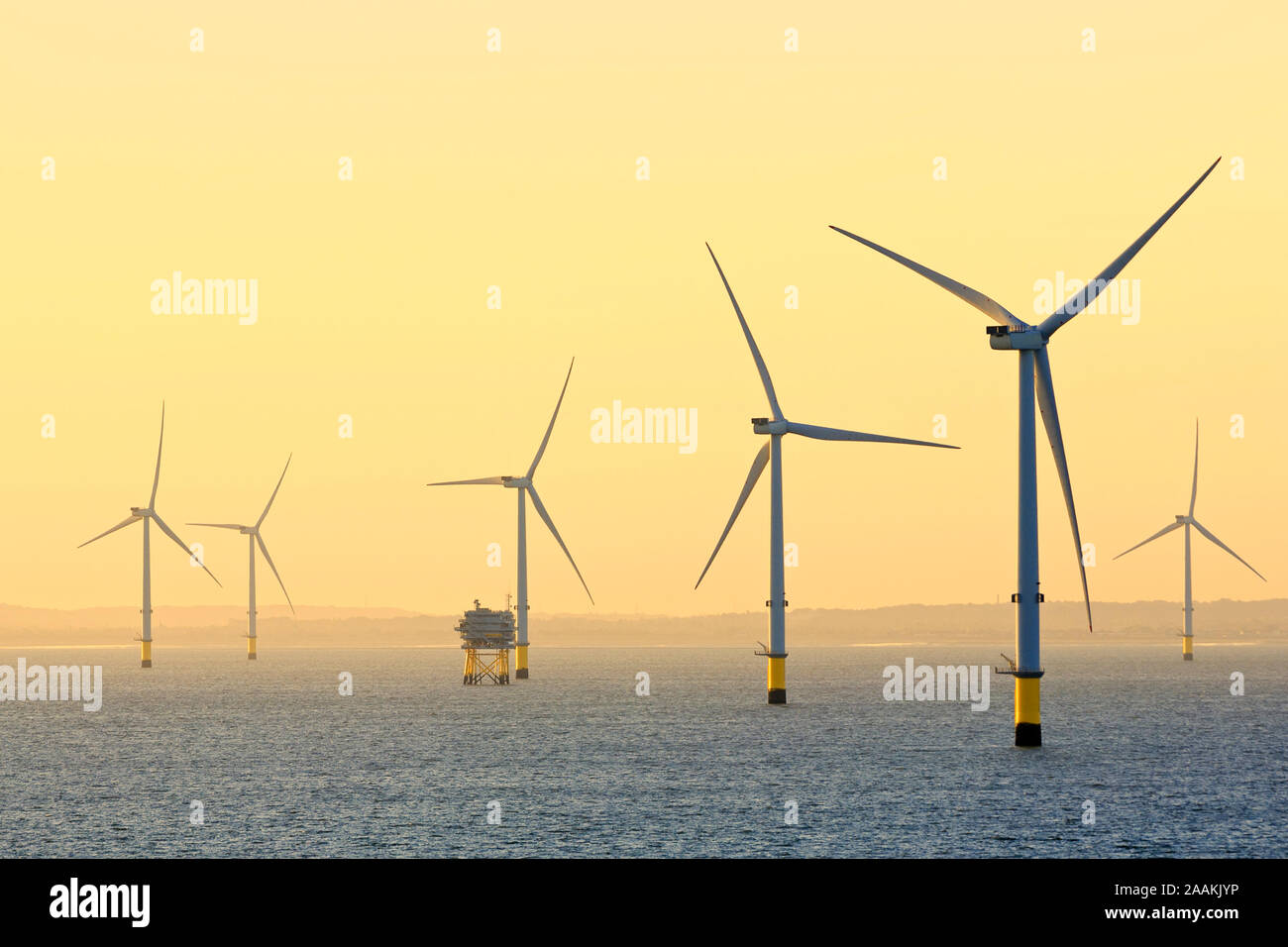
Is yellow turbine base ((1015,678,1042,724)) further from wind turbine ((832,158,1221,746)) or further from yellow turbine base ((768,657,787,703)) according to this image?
yellow turbine base ((768,657,787,703))

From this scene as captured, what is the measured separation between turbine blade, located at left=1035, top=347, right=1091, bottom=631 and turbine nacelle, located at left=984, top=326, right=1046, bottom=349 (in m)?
0.64

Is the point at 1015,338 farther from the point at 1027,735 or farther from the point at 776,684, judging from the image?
the point at 776,684

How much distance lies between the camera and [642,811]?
80.4 meters

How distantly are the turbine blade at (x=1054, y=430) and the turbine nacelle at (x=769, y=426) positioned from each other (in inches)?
2097

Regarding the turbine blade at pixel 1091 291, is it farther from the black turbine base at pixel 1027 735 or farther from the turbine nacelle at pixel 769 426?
the turbine nacelle at pixel 769 426

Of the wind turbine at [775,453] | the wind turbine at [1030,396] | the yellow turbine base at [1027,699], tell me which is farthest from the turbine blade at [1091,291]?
the wind turbine at [775,453]

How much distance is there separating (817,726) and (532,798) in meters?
72.3

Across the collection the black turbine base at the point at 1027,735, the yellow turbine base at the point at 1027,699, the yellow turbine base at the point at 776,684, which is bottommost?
the yellow turbine base at the point at 776,684

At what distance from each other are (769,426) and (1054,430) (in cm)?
5685

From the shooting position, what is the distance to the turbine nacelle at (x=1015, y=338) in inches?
3600

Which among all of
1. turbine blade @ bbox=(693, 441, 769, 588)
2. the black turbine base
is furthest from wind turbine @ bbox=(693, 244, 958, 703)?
the black turbine base

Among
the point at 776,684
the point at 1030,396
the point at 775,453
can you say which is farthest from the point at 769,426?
the point at 1030,396
